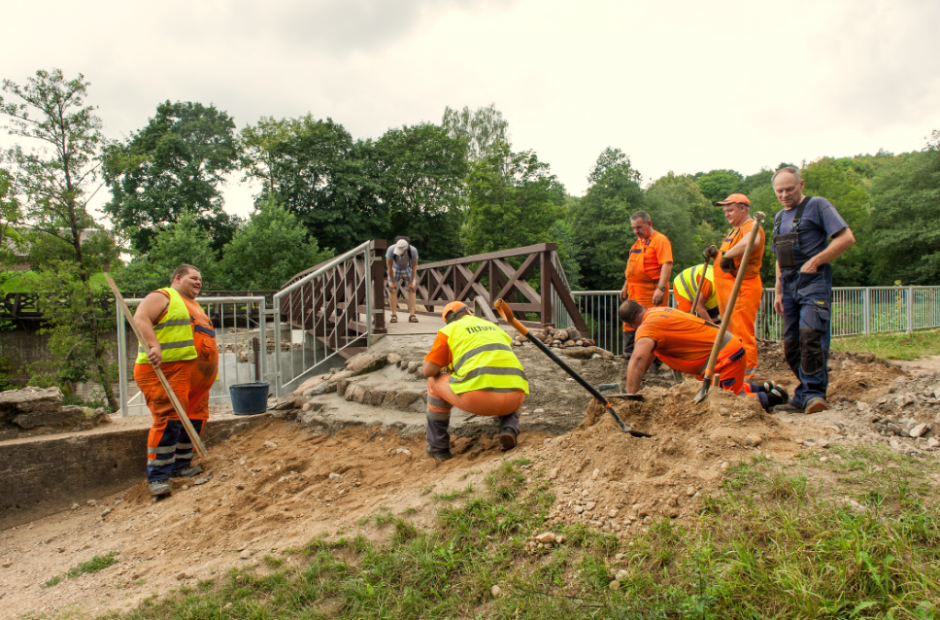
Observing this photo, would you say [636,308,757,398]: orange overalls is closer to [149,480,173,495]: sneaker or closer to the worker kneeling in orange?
the worker kneeling in orange

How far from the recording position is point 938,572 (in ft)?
5.08

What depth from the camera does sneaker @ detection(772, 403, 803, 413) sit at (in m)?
3.58

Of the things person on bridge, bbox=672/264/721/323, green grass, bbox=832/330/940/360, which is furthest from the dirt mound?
green grass, bbox=832/330/940/360

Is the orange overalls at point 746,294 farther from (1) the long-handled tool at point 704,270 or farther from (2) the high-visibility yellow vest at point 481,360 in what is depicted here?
(2) the high-visibility yellow vest at point 481,360

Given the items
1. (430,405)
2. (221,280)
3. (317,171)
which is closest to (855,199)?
(317,171)

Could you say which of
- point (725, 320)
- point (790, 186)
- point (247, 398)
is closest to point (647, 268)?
point (790, 186)

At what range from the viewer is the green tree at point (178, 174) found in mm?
28484

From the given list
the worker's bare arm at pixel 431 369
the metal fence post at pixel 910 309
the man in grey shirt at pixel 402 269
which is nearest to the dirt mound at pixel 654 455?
the worker's bare arm at pixel 431 369

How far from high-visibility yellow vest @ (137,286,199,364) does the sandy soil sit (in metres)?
0.95

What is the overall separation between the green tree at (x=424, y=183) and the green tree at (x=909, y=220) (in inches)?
912

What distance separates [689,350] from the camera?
12.3 ft

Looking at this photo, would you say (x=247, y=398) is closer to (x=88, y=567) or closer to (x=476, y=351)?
(x=88, y=567)

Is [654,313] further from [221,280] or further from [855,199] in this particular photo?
[855,199]

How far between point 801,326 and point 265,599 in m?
3.50
